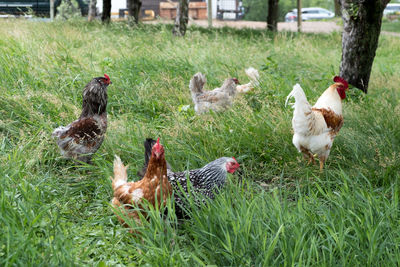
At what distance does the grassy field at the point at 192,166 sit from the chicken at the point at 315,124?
0.54ft

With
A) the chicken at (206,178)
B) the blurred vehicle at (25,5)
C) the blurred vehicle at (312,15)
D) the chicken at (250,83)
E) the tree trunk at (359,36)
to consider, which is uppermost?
the blurred vehicle at (312,15)

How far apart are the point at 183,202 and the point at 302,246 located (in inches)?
39.6

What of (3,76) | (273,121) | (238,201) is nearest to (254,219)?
(238,201)

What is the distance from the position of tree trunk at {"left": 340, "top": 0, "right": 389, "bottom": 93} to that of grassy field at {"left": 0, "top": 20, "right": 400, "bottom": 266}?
45 centimetres

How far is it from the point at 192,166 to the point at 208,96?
6.05ft

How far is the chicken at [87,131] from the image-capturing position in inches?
160

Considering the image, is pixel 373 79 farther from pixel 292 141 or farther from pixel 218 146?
pixel 218 146

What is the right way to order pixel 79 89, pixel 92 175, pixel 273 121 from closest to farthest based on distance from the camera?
pixel 92 175, pixel 273 121, pixel 79 89

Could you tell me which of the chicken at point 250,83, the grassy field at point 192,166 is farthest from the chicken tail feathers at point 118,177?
the chicken at point 250,83

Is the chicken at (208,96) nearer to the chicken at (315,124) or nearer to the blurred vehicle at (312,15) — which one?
the chicken at (315,124)

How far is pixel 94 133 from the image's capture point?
13.1 ft

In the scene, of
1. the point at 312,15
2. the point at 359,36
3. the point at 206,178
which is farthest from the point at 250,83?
the point at 312,15

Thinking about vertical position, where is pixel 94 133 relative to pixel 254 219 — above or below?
above

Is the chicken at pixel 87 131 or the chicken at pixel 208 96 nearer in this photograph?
the chicken at pixel 87 131
